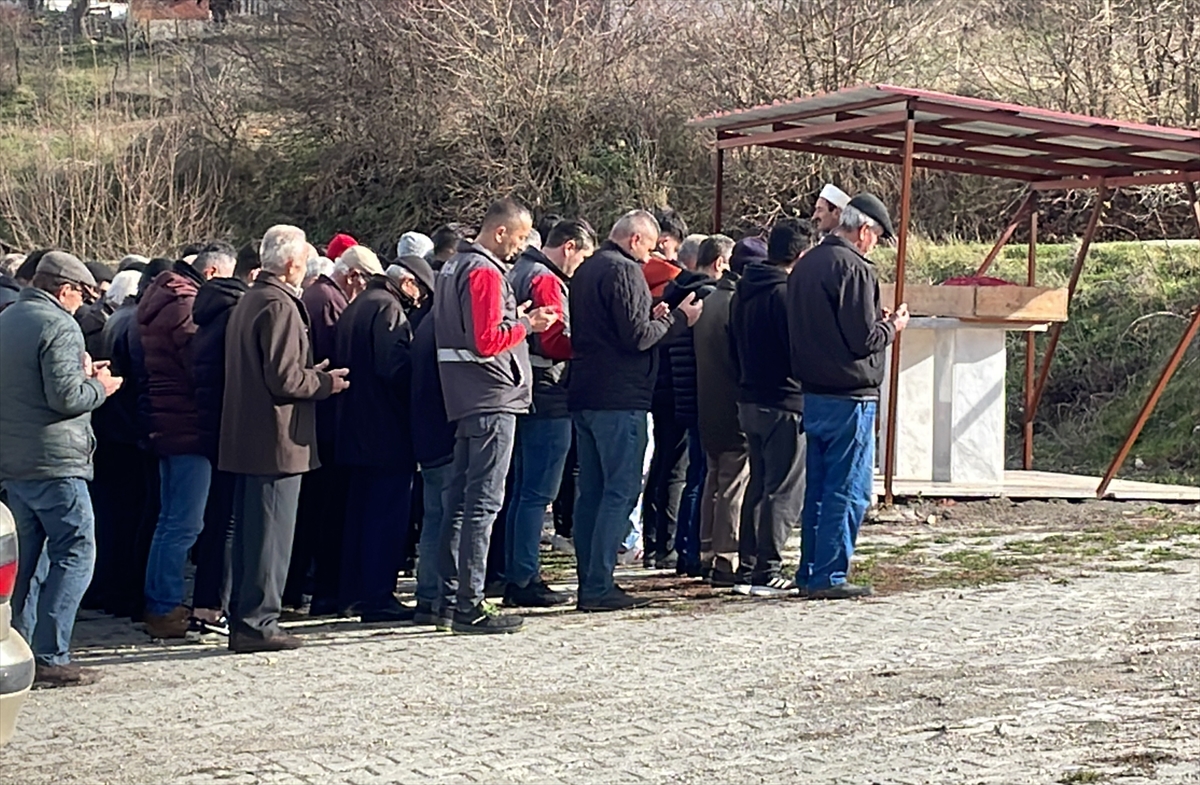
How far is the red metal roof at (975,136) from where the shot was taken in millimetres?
11766

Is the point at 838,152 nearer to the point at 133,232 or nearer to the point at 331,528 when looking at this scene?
the point at 331,528

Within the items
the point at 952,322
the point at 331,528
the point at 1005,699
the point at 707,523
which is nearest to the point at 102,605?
the point at 331,528

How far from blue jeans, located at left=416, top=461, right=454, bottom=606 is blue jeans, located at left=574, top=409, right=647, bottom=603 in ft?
2.57

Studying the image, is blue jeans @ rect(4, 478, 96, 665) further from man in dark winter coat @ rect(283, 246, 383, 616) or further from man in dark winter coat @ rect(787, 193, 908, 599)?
man in dark winter coat @ rect(787, 193, 908, 599)

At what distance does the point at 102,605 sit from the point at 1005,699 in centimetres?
531

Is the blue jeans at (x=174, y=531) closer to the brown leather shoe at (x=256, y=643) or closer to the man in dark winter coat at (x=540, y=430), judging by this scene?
the brown leather shoe at (x=256, y=643)

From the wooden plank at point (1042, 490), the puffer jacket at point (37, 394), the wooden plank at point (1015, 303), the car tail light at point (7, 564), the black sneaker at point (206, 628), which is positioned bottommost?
the black sneaker at point (206, 628)

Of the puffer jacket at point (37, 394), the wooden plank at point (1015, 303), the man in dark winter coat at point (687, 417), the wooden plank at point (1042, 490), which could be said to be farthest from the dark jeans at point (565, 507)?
the puffer jacket at point (37, 394)

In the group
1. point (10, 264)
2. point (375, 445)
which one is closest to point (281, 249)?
point (375, 445)

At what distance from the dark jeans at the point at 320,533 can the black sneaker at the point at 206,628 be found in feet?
1.98

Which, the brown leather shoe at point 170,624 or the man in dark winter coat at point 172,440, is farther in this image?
the brown leather shoe at point 170,624

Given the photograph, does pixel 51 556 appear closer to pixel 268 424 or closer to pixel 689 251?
pixel 268 424

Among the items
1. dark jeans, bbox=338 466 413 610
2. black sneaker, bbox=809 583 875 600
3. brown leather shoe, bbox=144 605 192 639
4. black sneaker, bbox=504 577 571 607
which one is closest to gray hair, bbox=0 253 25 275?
brown leather shoe, bbox=144 605 192 639

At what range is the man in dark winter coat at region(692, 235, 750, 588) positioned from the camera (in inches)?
398
